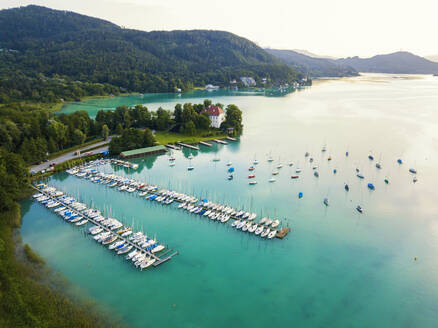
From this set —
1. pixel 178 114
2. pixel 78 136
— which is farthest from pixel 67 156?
pixel 178 114

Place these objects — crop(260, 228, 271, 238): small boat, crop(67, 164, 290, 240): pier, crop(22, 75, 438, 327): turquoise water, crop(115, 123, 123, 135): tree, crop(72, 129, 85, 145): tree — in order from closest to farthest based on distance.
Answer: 1. crop(22, 75, 438, 327): turquoise water
2. crop(260, 228, 271, 238): small boat
3. crop(67, 164, 290, 240): pier
4. crop(72, 129, 85, 145): tree
5. crop(115, 123, 123, 135): tree

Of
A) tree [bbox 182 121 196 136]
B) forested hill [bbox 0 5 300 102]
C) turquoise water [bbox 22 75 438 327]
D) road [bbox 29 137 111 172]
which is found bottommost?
turquoise water [bbox 22 75 438 327]

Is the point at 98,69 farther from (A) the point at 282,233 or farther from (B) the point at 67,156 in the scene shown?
(A) the point at 282,233

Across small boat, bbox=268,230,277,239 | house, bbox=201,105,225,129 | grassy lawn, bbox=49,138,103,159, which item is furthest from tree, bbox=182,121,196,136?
small boat, bbox=268,230,277,239

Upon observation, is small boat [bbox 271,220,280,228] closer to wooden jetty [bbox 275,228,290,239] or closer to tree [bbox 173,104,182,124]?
wooden jetty [bbox 275,228,290,239]

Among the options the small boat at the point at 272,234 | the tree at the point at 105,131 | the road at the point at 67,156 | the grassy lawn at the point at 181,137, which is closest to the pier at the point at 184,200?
the small boat at the point at 272,234

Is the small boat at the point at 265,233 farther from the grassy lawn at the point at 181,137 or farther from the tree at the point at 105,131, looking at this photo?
the tree at the point at 105,131

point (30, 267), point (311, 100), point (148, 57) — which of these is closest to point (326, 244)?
point (30, 267)
